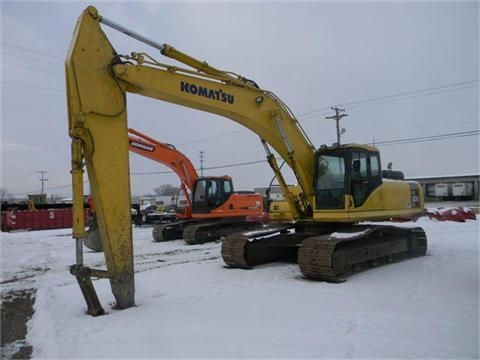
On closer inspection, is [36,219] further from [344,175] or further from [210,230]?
[344,175]

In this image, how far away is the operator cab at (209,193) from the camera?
52.3ft

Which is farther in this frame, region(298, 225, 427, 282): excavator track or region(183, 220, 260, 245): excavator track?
region(183, 220, 260, 245): excavator track

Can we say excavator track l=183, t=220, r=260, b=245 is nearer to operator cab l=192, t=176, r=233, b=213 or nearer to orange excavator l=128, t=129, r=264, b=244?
orange excavator l=128, t=129, r=264, b=244

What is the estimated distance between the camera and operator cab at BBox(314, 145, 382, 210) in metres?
9.27

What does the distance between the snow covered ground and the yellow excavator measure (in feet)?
1.53

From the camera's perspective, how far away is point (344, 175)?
367 inches

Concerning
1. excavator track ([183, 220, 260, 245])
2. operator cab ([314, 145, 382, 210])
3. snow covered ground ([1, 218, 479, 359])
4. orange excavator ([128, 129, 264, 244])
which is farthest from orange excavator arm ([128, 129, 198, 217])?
operator cab ([314, 145, 382, 210])

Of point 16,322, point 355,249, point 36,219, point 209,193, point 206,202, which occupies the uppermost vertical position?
point 209,193

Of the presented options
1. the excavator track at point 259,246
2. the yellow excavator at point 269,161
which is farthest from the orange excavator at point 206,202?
the yellow excavator at point 269,161

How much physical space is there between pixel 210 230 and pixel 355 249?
289 inches

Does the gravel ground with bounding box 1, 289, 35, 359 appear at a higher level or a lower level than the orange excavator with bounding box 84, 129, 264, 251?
lower

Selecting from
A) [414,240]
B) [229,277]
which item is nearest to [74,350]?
[229,277]

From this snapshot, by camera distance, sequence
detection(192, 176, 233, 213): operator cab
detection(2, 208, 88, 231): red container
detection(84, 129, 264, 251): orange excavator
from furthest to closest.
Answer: detection(2, 208, 88, 231): red container
detection(192, 176, 233, 213): operator cab
detection(84, 129, 264, 251): orange excavator

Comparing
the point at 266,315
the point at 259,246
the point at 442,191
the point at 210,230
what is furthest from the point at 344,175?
the point at 442,191
